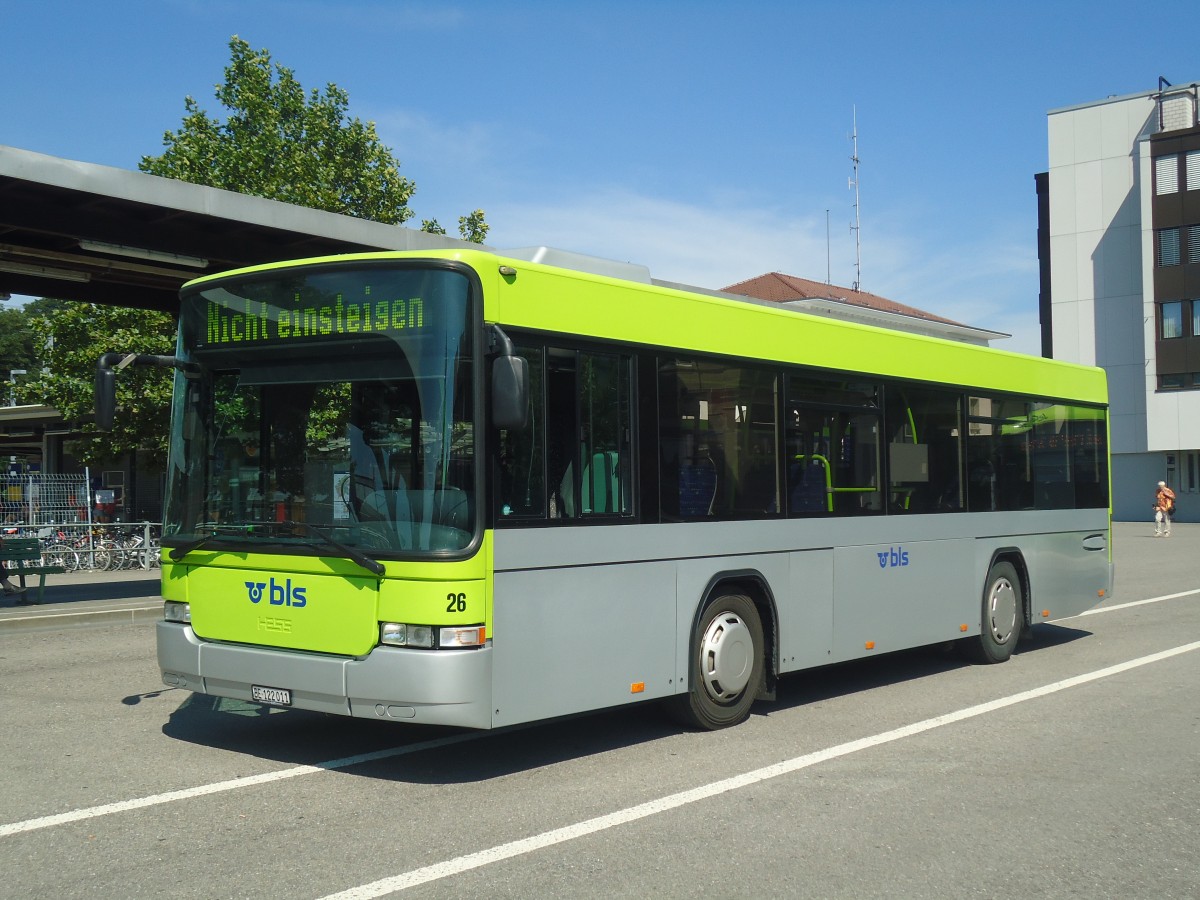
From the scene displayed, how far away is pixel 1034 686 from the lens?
34.0ft

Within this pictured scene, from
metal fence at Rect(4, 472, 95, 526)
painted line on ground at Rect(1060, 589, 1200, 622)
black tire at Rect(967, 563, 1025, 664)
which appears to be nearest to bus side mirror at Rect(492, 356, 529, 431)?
black tire at Rect(967, 563, 1025, 664)

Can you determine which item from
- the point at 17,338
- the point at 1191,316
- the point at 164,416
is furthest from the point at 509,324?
the point at 17,338

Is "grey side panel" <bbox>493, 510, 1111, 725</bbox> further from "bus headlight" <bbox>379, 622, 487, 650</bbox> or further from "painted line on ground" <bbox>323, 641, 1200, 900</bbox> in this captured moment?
"painted line on ground" <bbox>323, 641, 1200, 900</bbox>

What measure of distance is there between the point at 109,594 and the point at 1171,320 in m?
49.7

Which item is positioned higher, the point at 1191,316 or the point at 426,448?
the point at 1191,316

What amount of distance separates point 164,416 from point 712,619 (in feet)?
84.8

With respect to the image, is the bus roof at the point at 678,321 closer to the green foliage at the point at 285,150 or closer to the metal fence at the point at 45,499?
the metal fence at the point at 45,499

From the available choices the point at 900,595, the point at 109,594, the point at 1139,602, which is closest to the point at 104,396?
the point at 900,595

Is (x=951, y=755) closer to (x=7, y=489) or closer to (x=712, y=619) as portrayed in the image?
(x=712, y=619)

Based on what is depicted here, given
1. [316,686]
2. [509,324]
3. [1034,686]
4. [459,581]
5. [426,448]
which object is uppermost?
[509,324]

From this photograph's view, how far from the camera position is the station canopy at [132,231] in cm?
1370

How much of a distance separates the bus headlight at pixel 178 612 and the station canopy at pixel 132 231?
7677mm

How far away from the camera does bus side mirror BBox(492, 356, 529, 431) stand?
641 cm

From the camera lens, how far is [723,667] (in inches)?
326
